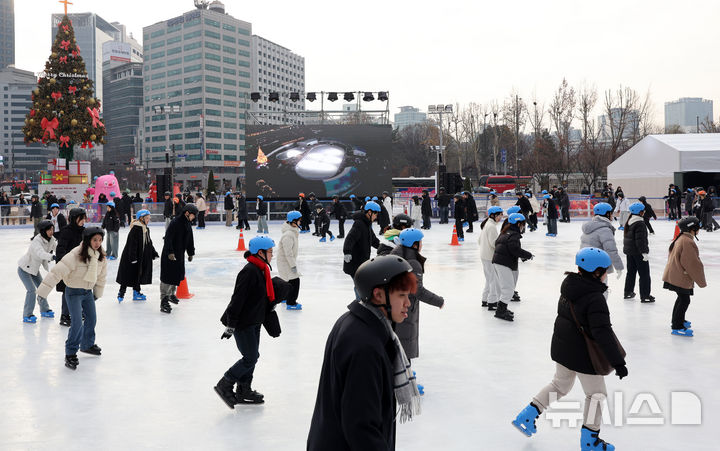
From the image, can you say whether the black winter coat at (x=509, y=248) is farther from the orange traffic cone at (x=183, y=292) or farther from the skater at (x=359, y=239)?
the orange traffic cone at (x=183, y=292)

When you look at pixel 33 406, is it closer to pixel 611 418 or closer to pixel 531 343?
pixel 611 418

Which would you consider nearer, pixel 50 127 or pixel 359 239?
pixel 359 239

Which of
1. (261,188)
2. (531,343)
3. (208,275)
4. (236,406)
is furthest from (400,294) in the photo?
(261,188)

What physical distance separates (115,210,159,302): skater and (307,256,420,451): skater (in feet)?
23.7

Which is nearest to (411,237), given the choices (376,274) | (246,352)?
(246,352)

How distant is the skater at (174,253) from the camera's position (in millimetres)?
8633

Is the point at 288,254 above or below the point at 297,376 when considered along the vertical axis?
above

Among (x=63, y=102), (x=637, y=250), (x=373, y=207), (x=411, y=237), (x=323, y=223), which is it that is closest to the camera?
(x=411, y=237)

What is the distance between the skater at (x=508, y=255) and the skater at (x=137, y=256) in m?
4.98

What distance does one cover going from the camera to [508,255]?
786 centimetres

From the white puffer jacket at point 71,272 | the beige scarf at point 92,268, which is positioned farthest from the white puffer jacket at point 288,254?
the white puffer jacket at point 71,272

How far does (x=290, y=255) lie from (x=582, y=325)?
5320 mm

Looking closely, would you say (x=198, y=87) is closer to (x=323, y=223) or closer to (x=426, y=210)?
(x=426, y=210)

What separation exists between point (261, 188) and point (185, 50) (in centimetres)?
11448
